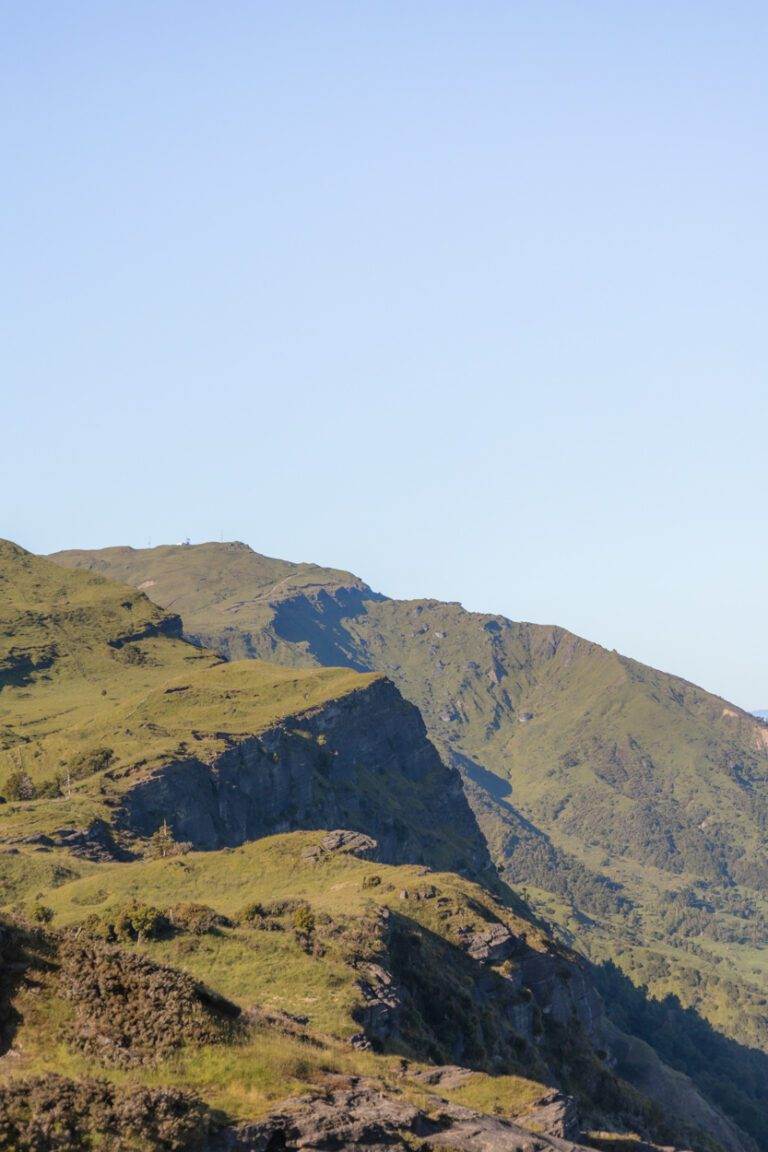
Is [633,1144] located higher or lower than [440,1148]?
lower

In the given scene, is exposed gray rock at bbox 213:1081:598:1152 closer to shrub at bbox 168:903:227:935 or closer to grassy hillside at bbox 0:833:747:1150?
grassy hillside at bbox 0:833:747:1150

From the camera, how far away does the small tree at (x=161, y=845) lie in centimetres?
16838

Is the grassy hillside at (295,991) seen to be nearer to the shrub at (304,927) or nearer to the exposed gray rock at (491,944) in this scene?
the shrub at (304,927)

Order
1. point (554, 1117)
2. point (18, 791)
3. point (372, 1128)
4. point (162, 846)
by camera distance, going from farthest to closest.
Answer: point (18, 791)
point (162, 846)
point (554, 1117)
point (372, 1128)

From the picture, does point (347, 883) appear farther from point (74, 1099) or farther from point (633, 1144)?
point (74, 1099)

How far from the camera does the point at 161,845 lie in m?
170

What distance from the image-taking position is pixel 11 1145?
37.8m

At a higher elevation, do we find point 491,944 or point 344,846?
point 344,846

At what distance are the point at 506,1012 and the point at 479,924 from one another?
941 cm

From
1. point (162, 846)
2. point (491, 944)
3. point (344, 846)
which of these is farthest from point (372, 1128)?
point (162, 846)

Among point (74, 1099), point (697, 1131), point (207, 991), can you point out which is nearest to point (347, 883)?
point (697, 1131)

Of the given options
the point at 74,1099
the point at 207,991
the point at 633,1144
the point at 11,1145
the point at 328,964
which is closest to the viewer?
the point at 11,1145

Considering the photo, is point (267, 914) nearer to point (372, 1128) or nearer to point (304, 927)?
point (304, 927)

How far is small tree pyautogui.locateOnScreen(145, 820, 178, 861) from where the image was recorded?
168375mm
